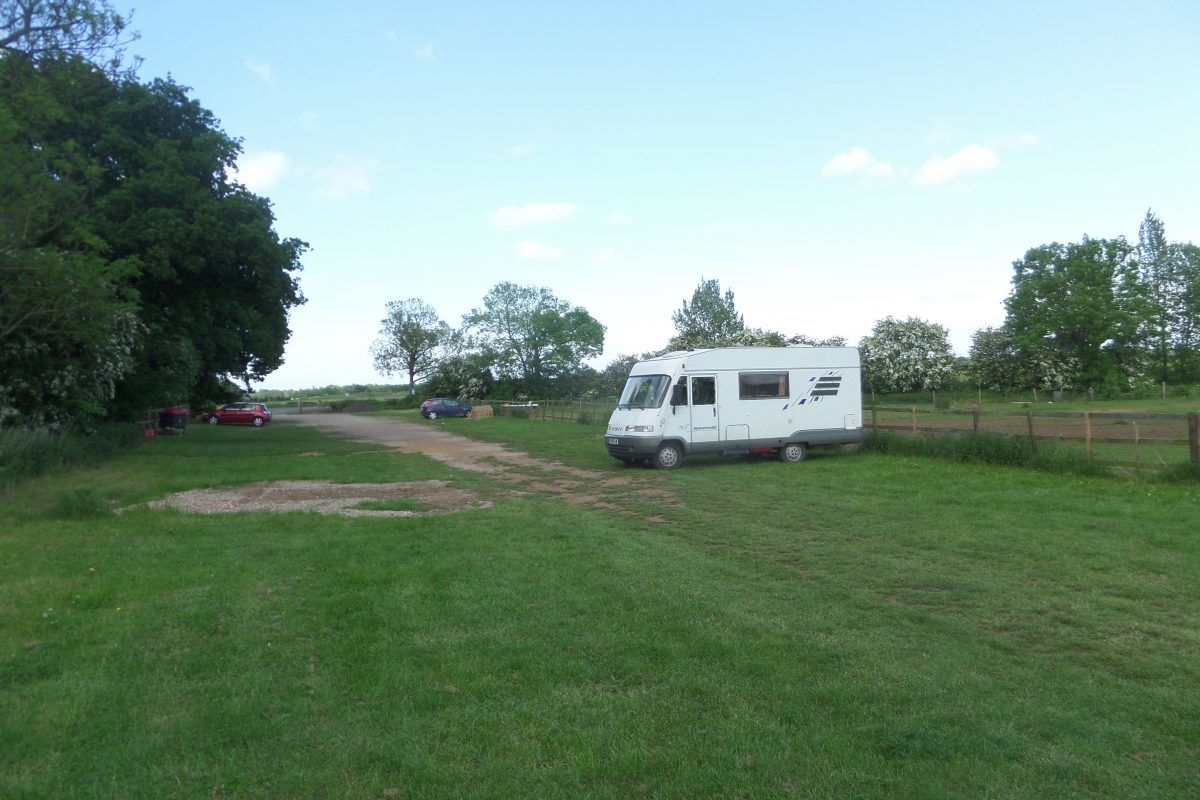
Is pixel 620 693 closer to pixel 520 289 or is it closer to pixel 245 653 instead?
pixel 245 653

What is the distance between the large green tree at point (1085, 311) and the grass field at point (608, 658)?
202ft

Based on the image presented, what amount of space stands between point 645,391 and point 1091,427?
9682mm

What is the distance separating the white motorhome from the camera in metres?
18.2

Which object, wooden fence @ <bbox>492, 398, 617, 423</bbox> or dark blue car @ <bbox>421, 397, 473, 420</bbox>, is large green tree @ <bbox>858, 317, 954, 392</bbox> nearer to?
wooden fence @ <bbox>492, 398, 617, 423</bbox>

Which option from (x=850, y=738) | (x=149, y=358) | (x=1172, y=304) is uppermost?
(x=1172, y=304)

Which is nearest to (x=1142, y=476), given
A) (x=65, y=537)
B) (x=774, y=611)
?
(x=774, y=611)

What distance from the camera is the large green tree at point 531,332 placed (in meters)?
83.9

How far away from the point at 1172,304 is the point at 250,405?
80605 millimetres

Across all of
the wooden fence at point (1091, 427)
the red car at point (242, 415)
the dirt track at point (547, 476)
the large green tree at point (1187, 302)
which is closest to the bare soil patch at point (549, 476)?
the dirt track at point (547, 476)

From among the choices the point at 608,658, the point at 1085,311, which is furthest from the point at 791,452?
the point at 1085,311

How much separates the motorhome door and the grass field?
25.2 ft

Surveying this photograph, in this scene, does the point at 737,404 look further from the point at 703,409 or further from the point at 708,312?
the point at 708,312

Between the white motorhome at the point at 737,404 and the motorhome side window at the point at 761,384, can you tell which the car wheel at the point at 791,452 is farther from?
the motorhome side window at the point at 761,384

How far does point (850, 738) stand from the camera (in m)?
4.10
